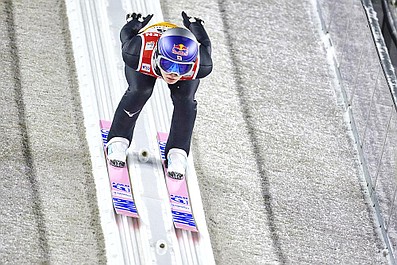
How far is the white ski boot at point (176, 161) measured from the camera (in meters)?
5.87

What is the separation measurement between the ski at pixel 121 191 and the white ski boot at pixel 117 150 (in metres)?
0.05

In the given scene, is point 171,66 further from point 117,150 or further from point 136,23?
point 117,150

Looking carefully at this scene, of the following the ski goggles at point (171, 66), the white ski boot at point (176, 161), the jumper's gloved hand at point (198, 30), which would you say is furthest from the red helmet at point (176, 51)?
the white ski boot at point (176, 161)

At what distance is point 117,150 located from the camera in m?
5.86

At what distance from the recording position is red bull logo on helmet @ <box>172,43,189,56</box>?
5309mm

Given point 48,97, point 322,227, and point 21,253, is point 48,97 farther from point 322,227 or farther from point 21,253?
point 322,227

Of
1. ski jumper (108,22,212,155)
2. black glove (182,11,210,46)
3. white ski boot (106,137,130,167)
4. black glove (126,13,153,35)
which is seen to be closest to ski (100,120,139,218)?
white ski boot (106,137,130,167)

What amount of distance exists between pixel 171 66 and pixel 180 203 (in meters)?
0.87

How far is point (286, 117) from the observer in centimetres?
660

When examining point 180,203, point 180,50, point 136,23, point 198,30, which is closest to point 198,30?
point 198,30

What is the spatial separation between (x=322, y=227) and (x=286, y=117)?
2.75ft

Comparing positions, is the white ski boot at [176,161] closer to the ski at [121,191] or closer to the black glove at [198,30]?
the ski at [121,191]

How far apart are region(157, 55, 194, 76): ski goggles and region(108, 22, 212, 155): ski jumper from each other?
9 cm

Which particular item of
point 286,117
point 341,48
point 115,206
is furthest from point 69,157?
point 341,48
